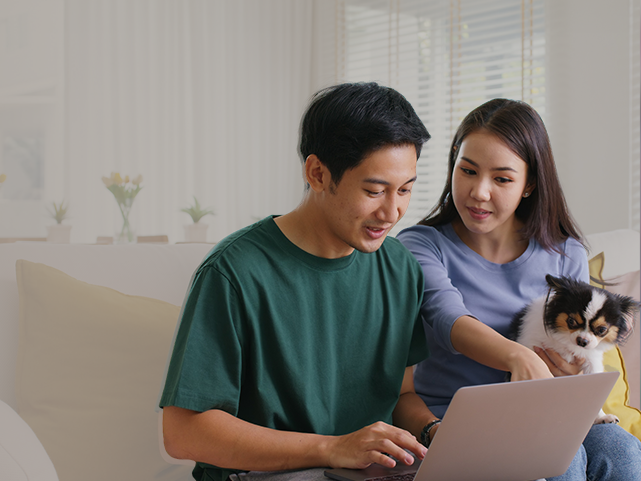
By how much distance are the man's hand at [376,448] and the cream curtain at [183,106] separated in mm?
2511

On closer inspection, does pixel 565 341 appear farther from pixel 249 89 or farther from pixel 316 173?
pixel 249 89

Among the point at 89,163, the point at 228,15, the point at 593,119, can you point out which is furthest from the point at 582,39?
the point at 89,163

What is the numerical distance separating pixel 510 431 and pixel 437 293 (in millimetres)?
424

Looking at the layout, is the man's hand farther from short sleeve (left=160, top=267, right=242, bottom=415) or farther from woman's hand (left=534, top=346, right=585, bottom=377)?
woman's hand (left=534, top=346, right=585, bottom=377)

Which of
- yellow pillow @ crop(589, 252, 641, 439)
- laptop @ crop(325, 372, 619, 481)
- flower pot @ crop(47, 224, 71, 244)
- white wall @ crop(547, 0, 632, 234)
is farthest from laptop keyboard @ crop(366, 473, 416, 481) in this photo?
flower pot @ crop(47, 224, 71, 244)

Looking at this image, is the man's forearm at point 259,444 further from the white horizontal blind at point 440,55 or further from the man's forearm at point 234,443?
the white horizontal blind at point 440,55

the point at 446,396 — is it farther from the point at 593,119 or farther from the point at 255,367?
the point at 593,119

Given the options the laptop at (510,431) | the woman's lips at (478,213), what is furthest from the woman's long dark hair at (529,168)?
the laptop at (510,431)

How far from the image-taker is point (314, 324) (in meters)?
1.18

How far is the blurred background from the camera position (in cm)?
292

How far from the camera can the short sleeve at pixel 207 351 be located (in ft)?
3.34

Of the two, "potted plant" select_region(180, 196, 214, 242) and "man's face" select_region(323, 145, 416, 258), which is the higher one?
"man's face" select_region(323, 145, 416, 258)

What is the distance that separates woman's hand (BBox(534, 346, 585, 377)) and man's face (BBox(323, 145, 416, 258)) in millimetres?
572

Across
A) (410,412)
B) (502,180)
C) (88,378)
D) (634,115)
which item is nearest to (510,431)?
(410,412)
